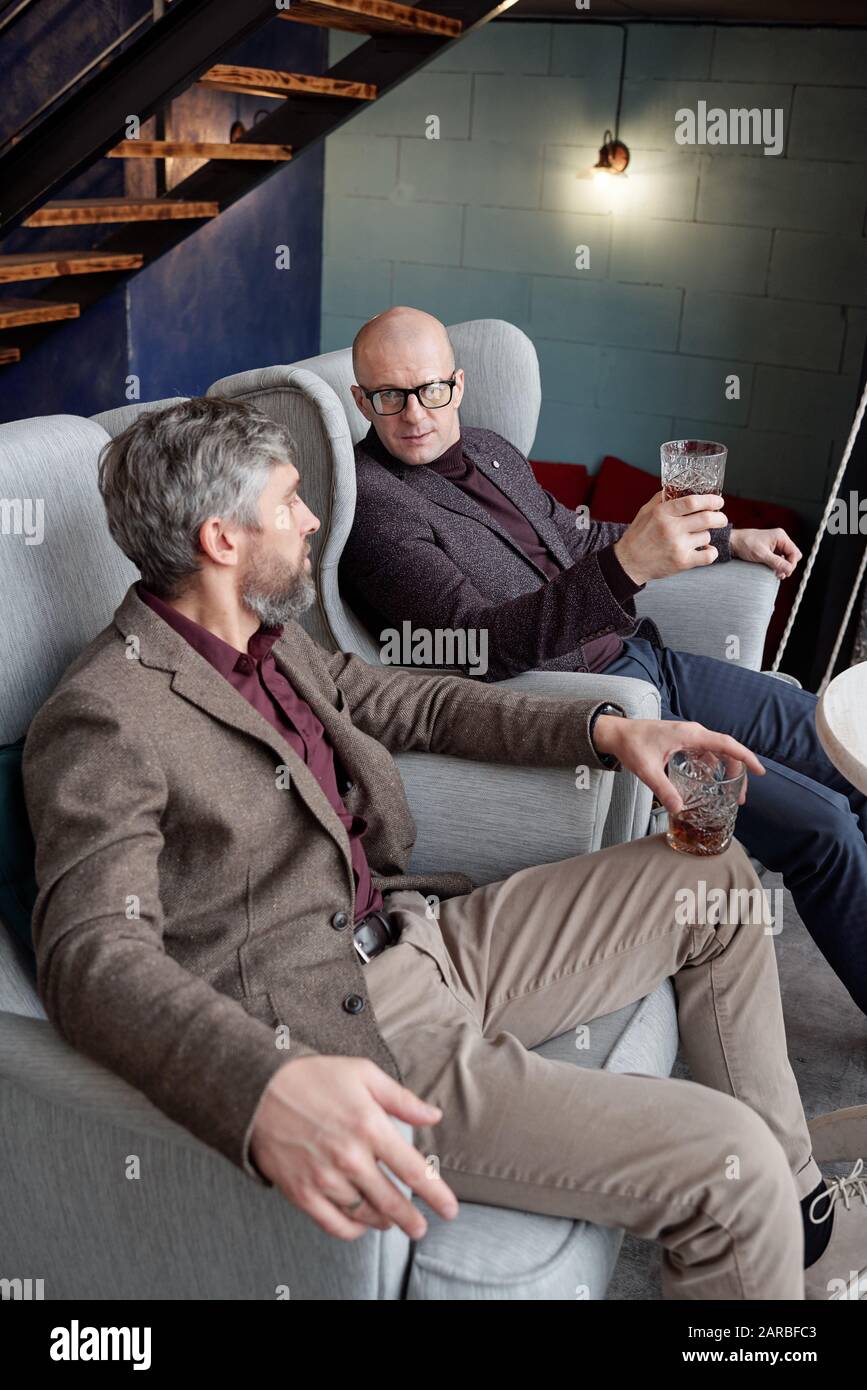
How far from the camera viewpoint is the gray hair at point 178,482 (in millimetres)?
1432

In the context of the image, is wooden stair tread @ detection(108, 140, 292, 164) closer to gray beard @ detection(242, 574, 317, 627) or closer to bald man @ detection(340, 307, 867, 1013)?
bald man @ detection(340, 307, 867, 1013)

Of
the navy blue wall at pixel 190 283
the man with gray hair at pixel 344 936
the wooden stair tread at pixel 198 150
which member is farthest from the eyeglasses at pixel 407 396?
the navy blue wall at pixel 190 283

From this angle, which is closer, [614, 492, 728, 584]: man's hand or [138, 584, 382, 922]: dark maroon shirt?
[138, 584, 382, 922]: dark maroon shirt

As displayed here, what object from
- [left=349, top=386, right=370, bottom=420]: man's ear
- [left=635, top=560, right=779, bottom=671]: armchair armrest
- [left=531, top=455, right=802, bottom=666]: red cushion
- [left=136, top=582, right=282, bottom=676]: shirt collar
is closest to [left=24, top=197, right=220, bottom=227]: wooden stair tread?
[left=349, top=386, right=370, bottom=420]: man's ear

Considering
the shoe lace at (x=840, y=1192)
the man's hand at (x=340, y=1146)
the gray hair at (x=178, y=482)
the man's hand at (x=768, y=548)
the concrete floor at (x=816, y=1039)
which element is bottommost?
the concrete floor at (x=816, y=1039)

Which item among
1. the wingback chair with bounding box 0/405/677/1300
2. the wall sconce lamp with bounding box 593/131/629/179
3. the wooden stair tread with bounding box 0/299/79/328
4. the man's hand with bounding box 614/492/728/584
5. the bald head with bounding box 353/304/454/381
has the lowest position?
the wingback chair with bounding box 0/405/677/1300

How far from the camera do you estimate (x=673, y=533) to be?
1875 millimetres

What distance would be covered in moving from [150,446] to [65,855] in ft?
1.58

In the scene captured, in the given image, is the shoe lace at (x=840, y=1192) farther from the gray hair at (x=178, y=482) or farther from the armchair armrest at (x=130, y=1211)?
the gray hair at (x=178, y=482)

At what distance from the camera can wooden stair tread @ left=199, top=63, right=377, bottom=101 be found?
3.13 m

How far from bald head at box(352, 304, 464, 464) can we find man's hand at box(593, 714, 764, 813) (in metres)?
0.83

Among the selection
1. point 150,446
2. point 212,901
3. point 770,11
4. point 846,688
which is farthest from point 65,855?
point 770,11

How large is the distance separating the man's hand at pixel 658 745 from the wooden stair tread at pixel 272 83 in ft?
6.97
